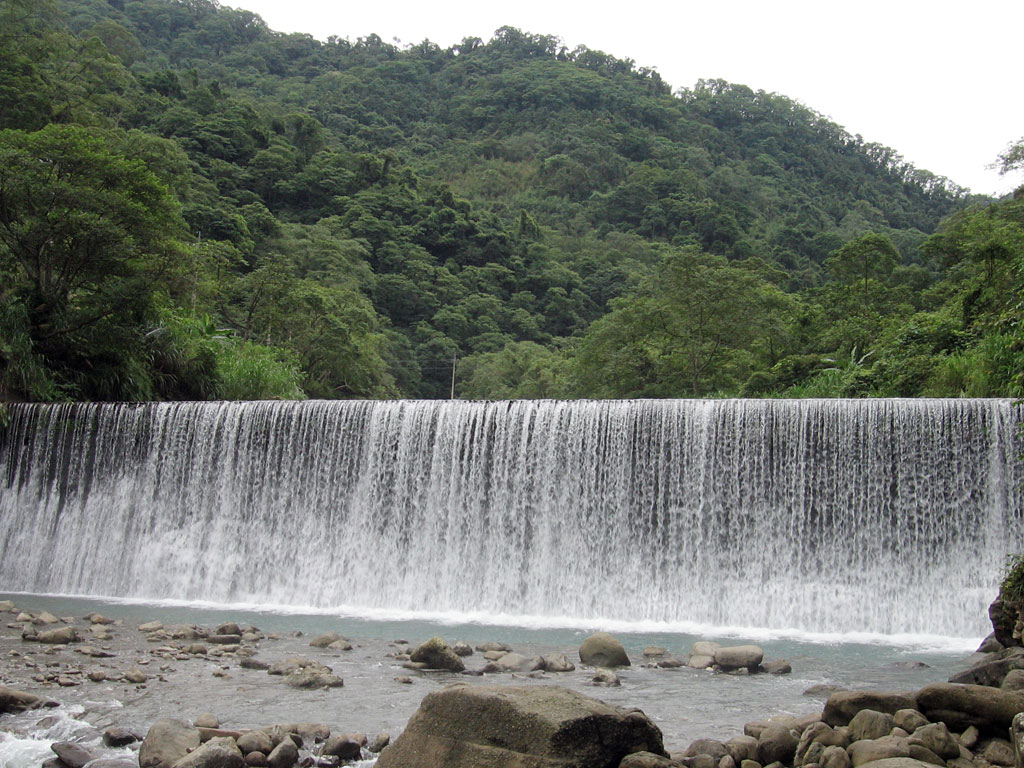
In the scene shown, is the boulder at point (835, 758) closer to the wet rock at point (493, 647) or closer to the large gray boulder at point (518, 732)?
the large gray boulder at point (518, 732)

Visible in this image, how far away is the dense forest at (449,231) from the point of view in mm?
16516

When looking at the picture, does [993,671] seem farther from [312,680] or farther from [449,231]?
[449,231]

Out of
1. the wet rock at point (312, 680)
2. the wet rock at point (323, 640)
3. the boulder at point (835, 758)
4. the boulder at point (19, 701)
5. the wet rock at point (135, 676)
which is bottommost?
the boulder at point (19, 701)

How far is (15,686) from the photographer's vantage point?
738cm

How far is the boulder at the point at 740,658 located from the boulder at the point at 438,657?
2440mm

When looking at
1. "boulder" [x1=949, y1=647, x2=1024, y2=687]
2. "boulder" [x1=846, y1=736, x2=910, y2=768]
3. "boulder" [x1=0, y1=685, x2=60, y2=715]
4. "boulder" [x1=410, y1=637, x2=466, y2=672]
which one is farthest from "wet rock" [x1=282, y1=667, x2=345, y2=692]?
"boulder" [x1=949, y1=647, x2=1024, y2=687]

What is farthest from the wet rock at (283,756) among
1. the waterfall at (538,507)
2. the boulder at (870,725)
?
the waterfall at (538,507)

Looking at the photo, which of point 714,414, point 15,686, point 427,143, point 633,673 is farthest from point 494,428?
point 427,143

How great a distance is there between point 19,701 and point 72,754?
4.50 feet

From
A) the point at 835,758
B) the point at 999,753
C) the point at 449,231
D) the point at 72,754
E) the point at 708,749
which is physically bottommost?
the point at 72,754

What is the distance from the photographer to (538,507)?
13.2 metres

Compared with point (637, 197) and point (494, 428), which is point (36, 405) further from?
point (637, 197)

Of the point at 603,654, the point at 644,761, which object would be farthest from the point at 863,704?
the point at 603,654

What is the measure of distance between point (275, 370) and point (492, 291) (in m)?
29.2
